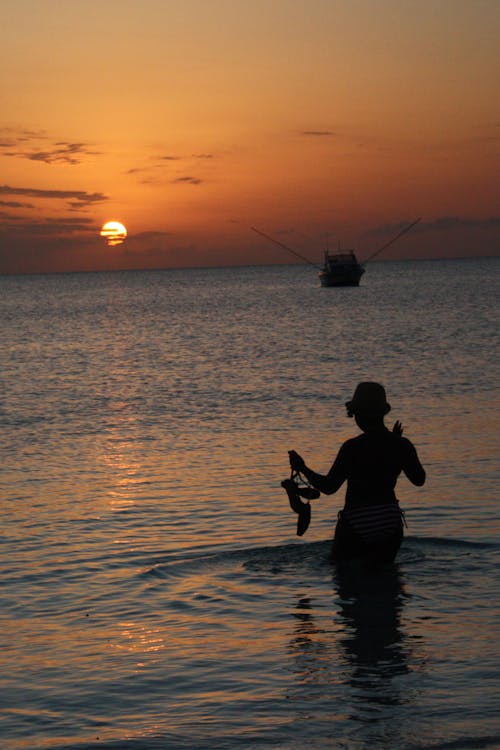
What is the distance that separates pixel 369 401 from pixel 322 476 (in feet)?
2.26

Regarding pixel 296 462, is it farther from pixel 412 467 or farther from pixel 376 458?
pixel 412 467

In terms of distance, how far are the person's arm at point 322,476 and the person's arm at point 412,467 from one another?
495 mm

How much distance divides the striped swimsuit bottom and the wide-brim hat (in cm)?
83

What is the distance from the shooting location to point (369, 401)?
8688 millimetres

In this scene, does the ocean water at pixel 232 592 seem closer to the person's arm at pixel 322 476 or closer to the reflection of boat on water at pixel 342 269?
the person's arm at pixel 322 476

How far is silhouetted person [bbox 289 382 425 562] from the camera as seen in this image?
8688 millimetres

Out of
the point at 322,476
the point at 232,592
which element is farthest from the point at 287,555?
the point at 322,476

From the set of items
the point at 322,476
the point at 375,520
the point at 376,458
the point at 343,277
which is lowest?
the point at 375,520

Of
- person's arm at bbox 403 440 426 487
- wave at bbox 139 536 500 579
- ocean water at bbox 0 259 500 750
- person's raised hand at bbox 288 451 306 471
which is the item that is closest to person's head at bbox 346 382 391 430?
person's arm at bbox 403 440 426 487

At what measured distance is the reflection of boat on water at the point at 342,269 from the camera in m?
130

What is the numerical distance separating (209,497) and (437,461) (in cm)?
381

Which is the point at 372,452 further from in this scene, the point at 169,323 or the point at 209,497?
the point at 169,323

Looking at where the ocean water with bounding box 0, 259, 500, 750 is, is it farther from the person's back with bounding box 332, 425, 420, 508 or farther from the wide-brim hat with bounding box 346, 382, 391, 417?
the wide-brim hat with bounding box 346, 382, 391, 417

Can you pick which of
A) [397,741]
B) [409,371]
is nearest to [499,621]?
[397,741]
